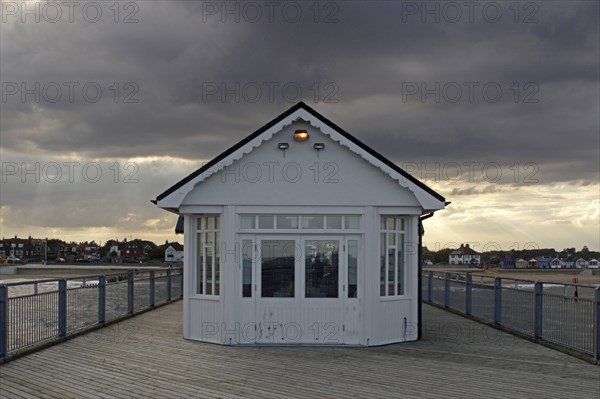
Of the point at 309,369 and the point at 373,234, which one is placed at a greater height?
the point at 373,234

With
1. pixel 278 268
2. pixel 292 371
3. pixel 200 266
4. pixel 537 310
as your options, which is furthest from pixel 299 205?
pixel 537 310

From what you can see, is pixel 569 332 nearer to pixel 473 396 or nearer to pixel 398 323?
pixel 398 323

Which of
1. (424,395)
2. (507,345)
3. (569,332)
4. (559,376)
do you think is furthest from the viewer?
(507,345)

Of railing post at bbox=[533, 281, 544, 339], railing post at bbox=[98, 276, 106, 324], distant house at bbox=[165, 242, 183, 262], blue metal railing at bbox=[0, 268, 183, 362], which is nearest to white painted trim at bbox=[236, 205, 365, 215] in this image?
blue metal railing at bbox=[0, 268, 183, 362]

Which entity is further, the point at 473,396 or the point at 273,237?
the point at 273,237

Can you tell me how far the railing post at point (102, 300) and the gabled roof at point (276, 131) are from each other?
3268 mm

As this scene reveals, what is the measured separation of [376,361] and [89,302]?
22.5 feet

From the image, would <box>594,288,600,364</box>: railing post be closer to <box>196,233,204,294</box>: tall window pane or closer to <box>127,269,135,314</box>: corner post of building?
<box>196,233,204,294</box>: tall window pane

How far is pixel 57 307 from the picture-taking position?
13.6m

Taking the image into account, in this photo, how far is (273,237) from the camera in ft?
45.9

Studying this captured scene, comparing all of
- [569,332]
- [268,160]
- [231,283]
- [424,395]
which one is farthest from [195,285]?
[569,332]

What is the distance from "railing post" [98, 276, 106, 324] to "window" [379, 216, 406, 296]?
21.3 ft

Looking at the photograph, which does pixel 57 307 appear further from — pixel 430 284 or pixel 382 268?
pixel 430 284

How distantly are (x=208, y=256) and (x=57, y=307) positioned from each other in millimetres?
3086
